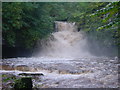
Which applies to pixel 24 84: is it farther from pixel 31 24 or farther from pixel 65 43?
pixel 65 43

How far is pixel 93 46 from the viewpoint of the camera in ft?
52.0

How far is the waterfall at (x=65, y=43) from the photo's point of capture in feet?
49.8

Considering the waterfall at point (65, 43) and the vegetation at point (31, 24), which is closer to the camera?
the vegetation at point (31, 24)

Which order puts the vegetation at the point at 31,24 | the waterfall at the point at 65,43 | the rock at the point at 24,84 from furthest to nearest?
the waterfall at the point at 65,43
the vegetation at the point at 31,24
the rock at the point at 24,84

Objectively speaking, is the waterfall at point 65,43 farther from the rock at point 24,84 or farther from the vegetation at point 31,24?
the rock at point 24,84

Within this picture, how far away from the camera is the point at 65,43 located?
16172 millimetres

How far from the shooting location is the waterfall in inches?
597

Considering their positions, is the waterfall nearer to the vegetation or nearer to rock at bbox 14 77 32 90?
the vegetation

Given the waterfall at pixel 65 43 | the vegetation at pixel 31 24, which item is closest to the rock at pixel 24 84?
the vegetation at pixel 31 24

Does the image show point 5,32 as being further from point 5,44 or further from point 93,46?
point 93,46

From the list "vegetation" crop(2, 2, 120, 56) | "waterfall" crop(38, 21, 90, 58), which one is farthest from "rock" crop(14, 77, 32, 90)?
"waterfall" crop(38, 21, 90, 58)

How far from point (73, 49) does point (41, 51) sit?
285 cm

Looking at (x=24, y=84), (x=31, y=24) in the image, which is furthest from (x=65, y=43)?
(x=24, y=84)

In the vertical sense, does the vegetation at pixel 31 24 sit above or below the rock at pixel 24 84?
above
